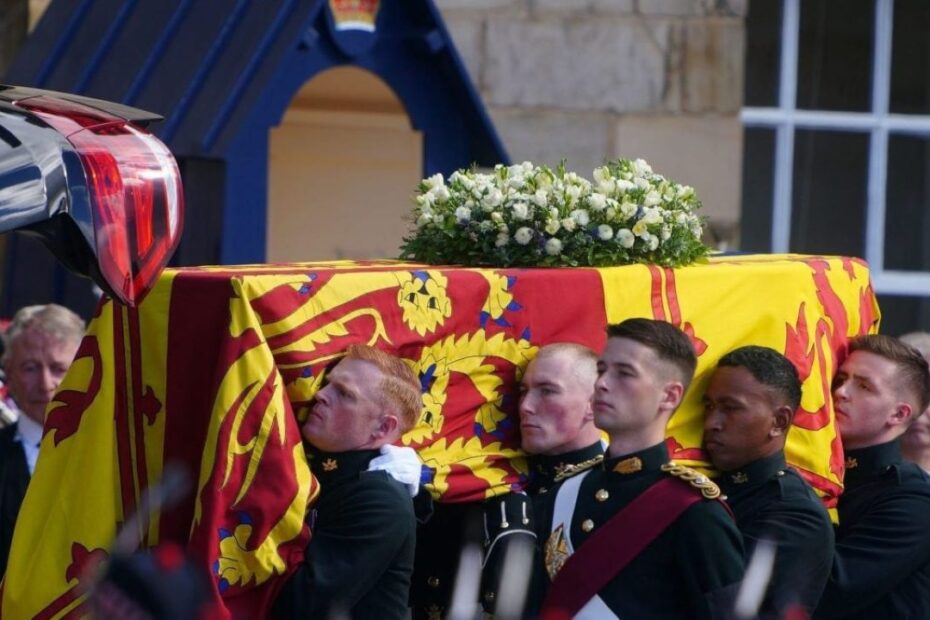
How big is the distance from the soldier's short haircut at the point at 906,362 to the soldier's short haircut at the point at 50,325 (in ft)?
7.01

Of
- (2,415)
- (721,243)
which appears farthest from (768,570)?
(721,243)

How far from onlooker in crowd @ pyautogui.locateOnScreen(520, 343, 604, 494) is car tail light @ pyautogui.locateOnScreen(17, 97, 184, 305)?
1256 mm

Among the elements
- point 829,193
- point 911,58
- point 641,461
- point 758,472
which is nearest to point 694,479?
point 641,461

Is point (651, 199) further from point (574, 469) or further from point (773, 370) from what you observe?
point (574, 469)

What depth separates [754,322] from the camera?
14.7 ft

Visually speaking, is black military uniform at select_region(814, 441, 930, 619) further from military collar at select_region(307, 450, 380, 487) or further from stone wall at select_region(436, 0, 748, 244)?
stone wall at select_region(436, 0, 748, 244)

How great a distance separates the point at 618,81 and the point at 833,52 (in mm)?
1050

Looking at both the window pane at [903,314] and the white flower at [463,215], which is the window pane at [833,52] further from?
the white flower at [463,215]

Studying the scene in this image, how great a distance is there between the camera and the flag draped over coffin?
3727mm

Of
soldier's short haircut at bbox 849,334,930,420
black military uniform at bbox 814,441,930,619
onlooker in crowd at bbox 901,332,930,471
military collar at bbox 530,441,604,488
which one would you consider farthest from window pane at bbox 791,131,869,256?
military collar at bbox 530,441,604,488

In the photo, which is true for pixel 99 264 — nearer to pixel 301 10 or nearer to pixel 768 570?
pixel 768 570

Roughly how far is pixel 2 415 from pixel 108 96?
4.22 ft

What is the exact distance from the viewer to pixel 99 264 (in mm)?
2729

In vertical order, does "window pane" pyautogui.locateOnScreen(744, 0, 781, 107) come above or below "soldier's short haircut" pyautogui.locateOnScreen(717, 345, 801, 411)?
above
